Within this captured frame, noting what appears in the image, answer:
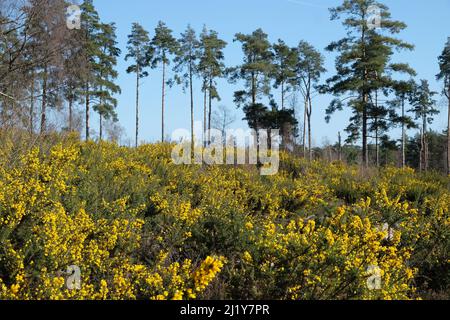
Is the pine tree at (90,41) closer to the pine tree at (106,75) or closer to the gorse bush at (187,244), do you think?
the pine tree at (106,75)

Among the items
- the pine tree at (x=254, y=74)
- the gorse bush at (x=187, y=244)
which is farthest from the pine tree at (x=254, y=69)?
the gorse bush at (x=187, y=244)

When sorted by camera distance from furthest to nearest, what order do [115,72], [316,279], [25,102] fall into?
[115,72], [25,102], [316,279]

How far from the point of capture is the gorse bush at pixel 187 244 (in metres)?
3.57

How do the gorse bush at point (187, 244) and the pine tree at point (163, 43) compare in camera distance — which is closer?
the gorse bush at point (187, 244)

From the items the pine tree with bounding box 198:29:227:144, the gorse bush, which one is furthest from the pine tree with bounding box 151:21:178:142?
the gorse bush

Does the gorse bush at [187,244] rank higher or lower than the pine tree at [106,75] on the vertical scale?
lower

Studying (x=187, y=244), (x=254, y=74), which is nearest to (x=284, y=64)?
(x=254, y=74)

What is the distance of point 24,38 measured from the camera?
664 inches

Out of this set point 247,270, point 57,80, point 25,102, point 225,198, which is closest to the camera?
point 247,270

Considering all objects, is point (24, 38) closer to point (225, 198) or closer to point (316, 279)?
point (225, 198)

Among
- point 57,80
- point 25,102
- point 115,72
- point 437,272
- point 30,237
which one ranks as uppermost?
point 115,72

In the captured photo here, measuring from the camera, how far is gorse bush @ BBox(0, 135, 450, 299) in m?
3.57

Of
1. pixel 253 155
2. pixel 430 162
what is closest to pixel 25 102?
pixel 253 155
